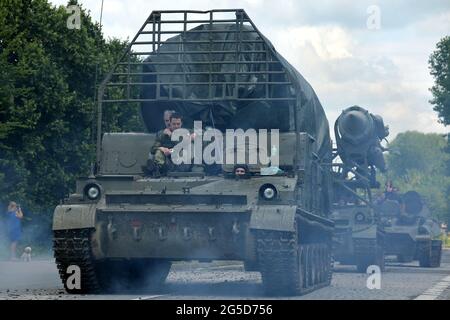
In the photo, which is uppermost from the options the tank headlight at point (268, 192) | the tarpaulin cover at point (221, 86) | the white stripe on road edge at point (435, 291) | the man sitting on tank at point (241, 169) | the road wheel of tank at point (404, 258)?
the tarpaulin cover at point (221, 86)

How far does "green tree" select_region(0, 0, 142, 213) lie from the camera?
37.8 m

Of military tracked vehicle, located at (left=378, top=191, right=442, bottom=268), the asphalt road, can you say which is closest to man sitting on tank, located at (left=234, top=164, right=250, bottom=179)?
the asphalt road

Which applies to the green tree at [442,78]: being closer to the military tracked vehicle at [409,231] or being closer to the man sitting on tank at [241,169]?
the military tracked vehicle at [409,231]

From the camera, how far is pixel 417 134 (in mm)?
165375

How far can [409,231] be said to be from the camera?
29422 mm

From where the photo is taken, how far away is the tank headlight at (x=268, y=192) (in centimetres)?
1530

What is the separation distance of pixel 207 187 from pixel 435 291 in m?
3.94

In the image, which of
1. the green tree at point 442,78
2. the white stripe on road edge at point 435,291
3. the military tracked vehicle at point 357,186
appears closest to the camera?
the white stripe on road edge at point 435,291

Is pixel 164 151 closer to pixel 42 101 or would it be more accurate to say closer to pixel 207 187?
pixel 207 187

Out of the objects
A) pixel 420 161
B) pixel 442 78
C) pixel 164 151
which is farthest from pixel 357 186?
pixel 420 161

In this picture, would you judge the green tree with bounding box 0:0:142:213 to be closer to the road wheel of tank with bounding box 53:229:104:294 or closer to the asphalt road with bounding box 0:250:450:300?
the asphalt road with bounding box 0:250:450:300

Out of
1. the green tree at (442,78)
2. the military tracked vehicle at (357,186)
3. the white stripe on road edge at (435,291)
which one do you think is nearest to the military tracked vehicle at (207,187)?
the white stripe on road edge at (435,291)

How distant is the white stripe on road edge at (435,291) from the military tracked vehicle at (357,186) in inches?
123
